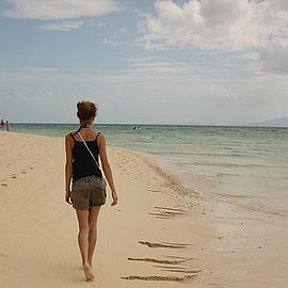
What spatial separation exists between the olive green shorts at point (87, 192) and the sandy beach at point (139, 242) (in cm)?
78

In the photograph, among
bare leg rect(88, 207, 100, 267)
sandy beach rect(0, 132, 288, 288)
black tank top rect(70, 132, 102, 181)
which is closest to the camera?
black tank top rect(70, 132, 102, 181)

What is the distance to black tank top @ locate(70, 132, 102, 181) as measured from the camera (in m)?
4.42

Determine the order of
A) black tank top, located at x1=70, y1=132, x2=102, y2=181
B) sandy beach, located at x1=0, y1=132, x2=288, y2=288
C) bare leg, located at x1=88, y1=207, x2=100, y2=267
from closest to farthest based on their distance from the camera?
black tank top, located at x1=70, y1=132, x2=102, y2=181 < bare leg, located at x1=88, y1=207, x2=100, y2=267 < sandy beach, located at x1=0, y1=132, x2=288, y2=288

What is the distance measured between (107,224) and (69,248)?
5.28 feet

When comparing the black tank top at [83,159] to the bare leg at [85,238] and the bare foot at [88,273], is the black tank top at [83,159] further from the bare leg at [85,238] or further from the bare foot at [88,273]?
the bare foot at [88,273]

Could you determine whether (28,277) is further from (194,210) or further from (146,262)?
(194,210)

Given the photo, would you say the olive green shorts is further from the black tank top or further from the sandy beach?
the sandy beach

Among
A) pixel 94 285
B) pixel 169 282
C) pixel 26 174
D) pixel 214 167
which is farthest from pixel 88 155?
pixel 214 167

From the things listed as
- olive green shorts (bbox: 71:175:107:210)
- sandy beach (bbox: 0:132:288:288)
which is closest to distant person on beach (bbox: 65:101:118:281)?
olive green shorts (bbox: 71:175:107:210)

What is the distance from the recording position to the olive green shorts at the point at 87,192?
14.6 ft

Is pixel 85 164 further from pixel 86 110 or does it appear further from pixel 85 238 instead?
pixel 85 238

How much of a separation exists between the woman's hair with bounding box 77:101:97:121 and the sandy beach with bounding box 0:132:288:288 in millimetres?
1614

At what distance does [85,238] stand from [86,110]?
50.0 inches

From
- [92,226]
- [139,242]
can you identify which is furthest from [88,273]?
[139,242]
